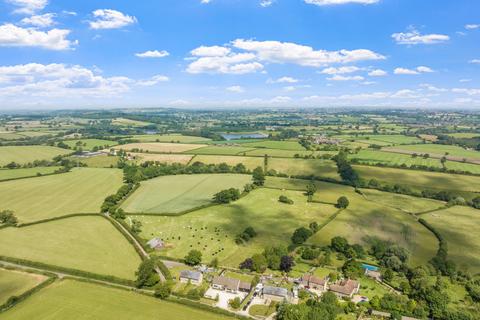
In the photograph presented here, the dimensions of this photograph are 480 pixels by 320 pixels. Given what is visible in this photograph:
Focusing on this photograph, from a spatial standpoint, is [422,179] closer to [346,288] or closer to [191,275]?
[346,288]

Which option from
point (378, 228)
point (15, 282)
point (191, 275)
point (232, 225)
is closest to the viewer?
point (15, 282)

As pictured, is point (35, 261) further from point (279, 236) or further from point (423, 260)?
point (423, 260)

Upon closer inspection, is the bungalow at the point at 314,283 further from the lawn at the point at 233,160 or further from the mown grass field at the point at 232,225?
the lawn at the point at 233,160

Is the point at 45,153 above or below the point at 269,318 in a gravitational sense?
above

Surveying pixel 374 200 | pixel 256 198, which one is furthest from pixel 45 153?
pixel 374 200

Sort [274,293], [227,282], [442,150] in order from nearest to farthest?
[274,293], [227,282], [442,150]

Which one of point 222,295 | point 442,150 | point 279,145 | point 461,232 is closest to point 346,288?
point 222,295
